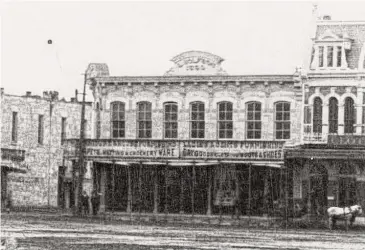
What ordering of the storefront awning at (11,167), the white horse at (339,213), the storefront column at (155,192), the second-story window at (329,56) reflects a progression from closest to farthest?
the white horse at (339,213) → the second-story window at (329,56) → the storefront column at (155,192) → the storefront awning at (11,167)

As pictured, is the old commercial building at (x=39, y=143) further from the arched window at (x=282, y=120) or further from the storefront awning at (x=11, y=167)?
the arched window at (x=282, y=120)

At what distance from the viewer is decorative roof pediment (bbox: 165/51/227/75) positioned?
141 feet

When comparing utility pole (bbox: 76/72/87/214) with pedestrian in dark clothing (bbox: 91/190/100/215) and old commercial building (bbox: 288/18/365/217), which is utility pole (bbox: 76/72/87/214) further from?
old commercial building (bbox: 288/18/365/217)

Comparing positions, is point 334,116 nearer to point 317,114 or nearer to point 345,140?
point 317,114

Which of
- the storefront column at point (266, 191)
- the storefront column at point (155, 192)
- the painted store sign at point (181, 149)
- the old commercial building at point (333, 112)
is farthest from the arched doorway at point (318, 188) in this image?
the storefront column at point (155, 192)

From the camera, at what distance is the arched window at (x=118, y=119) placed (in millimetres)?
44469

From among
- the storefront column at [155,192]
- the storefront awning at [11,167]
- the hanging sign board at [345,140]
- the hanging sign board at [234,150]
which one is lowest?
the storefront column at [155,192]

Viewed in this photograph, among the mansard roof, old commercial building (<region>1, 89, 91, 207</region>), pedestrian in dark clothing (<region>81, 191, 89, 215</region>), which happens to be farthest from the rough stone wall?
old commercial building (<region>1, 89, 91, 207</region>)

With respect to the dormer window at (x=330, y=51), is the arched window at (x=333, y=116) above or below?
below

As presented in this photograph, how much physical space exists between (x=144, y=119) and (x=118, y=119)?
1216 millimetres

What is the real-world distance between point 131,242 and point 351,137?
18.9 m

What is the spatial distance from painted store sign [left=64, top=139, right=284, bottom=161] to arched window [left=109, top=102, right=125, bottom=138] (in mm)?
1834

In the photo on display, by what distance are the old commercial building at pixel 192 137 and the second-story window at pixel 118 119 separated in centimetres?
4

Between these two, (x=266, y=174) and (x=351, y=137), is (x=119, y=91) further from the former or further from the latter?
(x=351, y=137)
